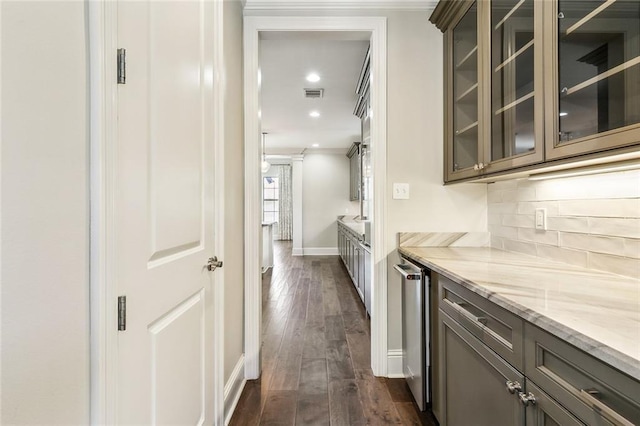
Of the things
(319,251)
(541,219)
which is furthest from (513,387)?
(319,251)

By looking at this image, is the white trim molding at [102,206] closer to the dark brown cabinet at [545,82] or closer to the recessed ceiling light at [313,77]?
the dark brown cabinet at [545,82]

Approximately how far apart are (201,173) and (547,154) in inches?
56.4

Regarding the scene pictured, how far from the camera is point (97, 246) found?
78 centimetres

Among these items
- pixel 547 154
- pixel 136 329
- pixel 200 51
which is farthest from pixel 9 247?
pixel 547 154

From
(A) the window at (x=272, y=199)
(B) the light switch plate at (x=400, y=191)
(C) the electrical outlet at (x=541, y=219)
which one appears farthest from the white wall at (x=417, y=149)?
(A) the window at (x=272, y=199)

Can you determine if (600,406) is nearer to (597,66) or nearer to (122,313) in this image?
(597,66)

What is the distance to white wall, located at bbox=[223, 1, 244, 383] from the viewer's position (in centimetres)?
186

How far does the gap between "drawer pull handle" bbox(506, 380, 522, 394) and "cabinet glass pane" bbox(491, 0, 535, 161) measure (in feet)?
2.98

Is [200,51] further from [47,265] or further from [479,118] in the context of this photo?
[479,118]

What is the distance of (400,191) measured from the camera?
2.22 meters

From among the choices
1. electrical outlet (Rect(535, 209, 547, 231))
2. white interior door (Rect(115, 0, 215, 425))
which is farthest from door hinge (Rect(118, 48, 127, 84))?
electrical outlet (Rect(535, 209, 547, 231))

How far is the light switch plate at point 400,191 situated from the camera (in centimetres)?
222

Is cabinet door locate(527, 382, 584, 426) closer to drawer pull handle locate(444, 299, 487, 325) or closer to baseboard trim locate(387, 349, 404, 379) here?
drawer pull handle locate(444, 299, 487, 325)

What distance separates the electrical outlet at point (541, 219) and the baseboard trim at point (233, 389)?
6.37ft
